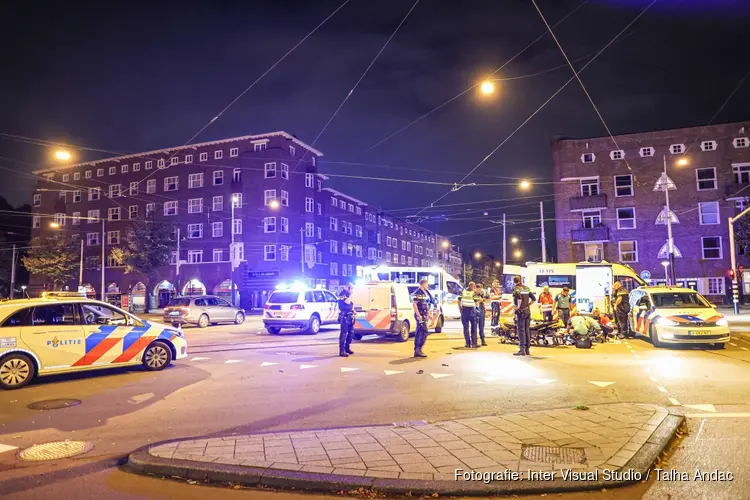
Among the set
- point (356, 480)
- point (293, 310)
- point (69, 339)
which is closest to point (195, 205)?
point (293, 310)

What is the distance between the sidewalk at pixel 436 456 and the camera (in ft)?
14.8

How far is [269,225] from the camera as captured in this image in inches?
1960

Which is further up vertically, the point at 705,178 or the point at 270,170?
the point at 270,170

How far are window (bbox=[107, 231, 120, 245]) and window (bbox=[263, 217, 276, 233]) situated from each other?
65.8 feet

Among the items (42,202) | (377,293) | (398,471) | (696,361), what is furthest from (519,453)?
(42,202)

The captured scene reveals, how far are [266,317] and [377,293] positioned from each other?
598 cm

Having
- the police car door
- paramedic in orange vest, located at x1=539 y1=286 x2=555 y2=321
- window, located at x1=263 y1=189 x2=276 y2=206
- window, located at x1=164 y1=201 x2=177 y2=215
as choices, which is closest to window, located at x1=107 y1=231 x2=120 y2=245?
window, located at x1=164 y1=201 x2=177 y2=215

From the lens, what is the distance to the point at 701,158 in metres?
43.8

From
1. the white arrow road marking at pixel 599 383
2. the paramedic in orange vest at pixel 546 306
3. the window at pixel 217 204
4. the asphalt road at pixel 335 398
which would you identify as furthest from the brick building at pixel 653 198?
the white arrow road marking at pixel 599 383

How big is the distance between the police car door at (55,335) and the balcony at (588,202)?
43890 mm

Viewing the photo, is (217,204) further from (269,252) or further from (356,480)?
(356,480)

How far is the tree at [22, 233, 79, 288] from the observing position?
49469 mm

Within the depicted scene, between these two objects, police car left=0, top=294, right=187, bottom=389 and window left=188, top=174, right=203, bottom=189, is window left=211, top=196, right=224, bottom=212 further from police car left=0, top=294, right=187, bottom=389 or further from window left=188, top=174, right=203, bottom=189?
police car left=0, top=294, right=187, bottom=389

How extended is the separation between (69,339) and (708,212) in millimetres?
48778
